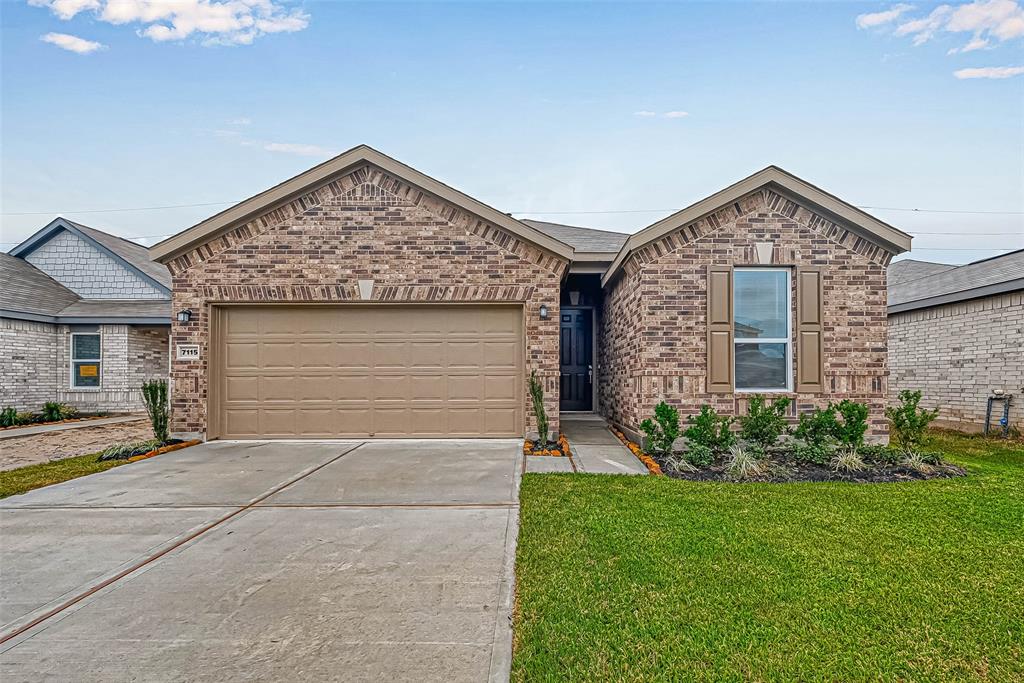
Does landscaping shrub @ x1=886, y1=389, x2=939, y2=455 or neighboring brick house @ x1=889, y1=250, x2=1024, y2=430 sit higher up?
neighboring brick house @ x1=889, y1=250, x2=1024, y2=430

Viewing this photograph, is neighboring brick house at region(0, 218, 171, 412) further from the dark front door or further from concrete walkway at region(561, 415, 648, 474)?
concrete walkway at region(561, 415, 648, 474)

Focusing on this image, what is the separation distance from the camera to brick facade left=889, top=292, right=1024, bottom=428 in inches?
384

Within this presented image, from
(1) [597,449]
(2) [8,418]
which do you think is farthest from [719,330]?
(2) [8,418]

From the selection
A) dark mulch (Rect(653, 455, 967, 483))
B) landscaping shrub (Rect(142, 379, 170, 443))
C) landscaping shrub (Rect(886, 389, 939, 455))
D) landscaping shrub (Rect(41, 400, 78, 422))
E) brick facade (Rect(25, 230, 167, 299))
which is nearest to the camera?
dark mulch (Rect(653, 455, 967, 483))

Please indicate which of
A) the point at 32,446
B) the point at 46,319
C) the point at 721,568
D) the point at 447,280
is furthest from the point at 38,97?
the point at 721,568

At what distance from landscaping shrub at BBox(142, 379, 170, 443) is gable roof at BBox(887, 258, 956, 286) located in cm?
1748

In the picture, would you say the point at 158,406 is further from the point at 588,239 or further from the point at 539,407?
the point at 588,239

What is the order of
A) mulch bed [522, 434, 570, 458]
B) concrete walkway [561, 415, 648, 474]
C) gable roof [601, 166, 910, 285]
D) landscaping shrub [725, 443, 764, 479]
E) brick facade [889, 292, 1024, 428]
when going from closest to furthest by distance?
landscaping shrub [725, 443, 764, 479], concrete walkway [561, 415, 648, 474], mulch bed [522, 434, 570, 458], gable roof [601, 166, 910, 285], brick facade [889, 292, 1024, 428]

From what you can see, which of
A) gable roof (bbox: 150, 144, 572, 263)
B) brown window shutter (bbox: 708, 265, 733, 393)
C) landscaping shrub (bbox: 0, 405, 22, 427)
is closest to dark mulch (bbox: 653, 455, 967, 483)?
brown window shutter (bbox: 708, 265, 733, 393)

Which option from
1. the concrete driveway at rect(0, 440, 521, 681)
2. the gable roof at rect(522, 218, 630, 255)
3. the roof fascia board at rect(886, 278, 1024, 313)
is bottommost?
the concrete driveway at rect(0, 440, 521, 681)

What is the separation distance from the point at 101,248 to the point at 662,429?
53.2ft

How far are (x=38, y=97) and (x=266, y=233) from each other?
329 inches

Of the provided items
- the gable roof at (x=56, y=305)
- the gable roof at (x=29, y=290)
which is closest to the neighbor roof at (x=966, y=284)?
the gable roof at (x=56, y=305)

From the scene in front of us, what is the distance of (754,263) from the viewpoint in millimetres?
8422
